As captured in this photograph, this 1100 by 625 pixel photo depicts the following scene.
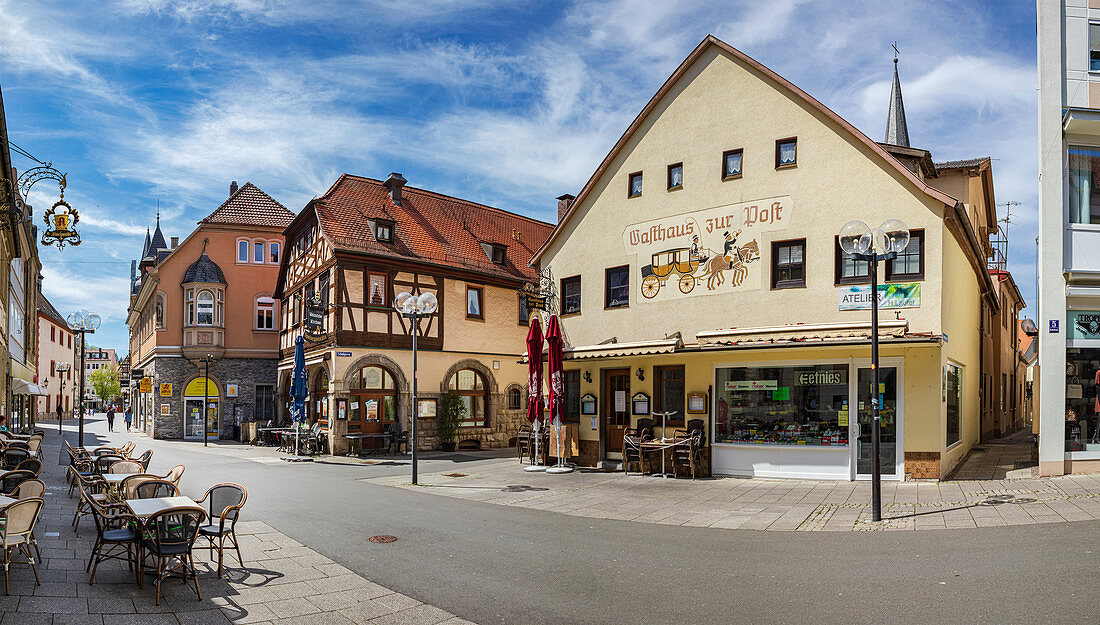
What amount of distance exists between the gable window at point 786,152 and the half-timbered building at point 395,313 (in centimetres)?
1476

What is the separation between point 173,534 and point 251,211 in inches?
1382

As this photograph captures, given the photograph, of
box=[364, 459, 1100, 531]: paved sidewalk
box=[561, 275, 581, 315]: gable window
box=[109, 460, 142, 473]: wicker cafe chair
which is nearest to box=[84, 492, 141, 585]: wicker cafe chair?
box=[109, 460, 142, 473]: wicker cafe chair

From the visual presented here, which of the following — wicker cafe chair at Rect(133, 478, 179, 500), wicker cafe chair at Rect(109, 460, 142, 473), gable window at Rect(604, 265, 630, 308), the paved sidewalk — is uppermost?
gable window at Rect(604, 265, 630, 308)

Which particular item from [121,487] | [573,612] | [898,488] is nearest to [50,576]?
[121,487]

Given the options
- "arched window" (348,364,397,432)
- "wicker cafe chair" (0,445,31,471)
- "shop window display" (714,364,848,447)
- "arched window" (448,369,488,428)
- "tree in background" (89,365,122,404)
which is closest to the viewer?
"wicker cafe chair" (0,445,31,471)

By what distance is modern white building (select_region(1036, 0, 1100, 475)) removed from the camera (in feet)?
49.8

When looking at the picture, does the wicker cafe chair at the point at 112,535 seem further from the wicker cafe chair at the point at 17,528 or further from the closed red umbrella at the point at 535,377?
the closed red umbrella at the point at 535,377

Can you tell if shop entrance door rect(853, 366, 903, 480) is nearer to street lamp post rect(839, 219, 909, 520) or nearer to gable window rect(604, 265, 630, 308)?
street lamp post rect(839, 219, 909, 520)

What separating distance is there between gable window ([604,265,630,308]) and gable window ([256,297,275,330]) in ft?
79.5

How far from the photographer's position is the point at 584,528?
37.3 ft

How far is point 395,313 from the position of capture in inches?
1091

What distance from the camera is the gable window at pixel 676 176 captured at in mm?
18969

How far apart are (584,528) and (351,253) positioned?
17.4 m

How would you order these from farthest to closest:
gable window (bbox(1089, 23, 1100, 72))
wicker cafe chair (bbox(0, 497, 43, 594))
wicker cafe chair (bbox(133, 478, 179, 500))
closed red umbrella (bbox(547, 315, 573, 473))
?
closed red umbrella (bbox(547, 315, 573, 473)) → gable window (bbox(1089, 23, 1100, 72)) → wicker cafe chair (bbox(133, 478, 179, 500)) → wicker cafe chair (bbox(0, 497, 43, 594))
